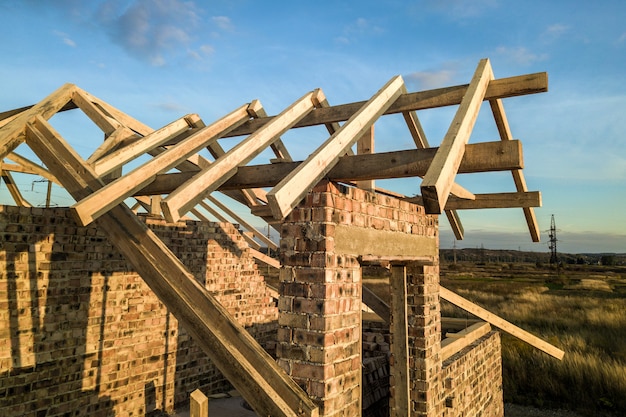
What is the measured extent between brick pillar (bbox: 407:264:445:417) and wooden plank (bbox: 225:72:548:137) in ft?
6.04

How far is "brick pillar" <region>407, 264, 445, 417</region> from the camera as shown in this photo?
4.43 m

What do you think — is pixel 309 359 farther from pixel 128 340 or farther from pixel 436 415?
pixel 128 340

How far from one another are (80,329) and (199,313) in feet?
10.6

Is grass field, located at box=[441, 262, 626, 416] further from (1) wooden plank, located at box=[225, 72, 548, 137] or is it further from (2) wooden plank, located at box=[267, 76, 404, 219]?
(2) wooden plank, located at box=[267, 76, 404, 219]

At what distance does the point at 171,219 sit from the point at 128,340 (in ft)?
13.0

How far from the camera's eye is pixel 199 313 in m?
3.11

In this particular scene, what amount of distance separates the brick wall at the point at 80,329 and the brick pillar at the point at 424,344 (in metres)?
3.87

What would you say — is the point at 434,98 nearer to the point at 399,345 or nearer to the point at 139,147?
the point at 399,345

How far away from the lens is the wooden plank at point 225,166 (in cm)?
286

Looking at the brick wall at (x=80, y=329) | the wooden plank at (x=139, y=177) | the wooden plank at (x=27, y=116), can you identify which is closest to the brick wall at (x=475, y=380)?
the wooden plank at (x=139, y=177)

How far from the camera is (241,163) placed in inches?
149

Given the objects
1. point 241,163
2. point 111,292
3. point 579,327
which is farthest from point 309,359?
point 579,327

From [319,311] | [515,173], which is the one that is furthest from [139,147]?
[515,173]

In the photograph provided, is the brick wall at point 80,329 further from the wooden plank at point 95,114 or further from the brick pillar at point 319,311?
the brick pillar at point 319,311
